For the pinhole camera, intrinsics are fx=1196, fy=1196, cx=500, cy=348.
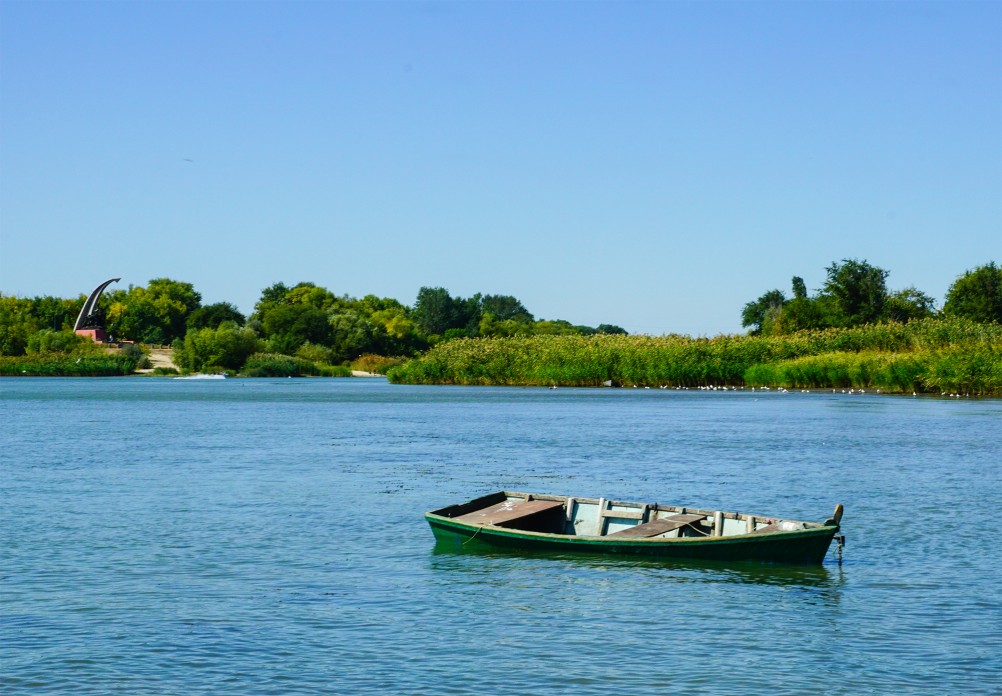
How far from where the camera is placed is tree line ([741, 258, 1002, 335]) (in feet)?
393

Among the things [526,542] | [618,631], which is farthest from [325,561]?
[618,631]

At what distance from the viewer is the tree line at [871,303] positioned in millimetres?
119875

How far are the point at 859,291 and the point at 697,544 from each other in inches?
4186

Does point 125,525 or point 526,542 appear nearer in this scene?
point 526,542

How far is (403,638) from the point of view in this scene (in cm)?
1698

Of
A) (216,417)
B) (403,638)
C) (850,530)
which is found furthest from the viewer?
(216,417)

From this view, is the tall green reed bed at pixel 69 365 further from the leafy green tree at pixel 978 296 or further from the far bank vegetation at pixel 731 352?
the leafy green tree at pixel 978 296

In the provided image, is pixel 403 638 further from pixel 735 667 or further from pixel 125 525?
pixel 125 525

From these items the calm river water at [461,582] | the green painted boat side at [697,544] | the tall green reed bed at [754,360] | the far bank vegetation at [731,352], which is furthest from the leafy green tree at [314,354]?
the green painted boat side at [697,544]

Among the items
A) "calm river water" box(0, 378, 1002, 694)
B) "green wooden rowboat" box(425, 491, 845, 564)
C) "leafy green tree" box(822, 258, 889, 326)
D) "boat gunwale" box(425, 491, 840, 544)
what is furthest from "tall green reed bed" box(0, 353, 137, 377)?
"boat gunwale" box(425, 491, 840, 544)

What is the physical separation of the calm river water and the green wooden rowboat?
395 millimetres

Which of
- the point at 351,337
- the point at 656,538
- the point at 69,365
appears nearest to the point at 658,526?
the point at 656,538

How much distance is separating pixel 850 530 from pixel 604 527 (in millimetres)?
6384

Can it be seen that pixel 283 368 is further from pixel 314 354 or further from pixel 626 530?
pixel 626 530
